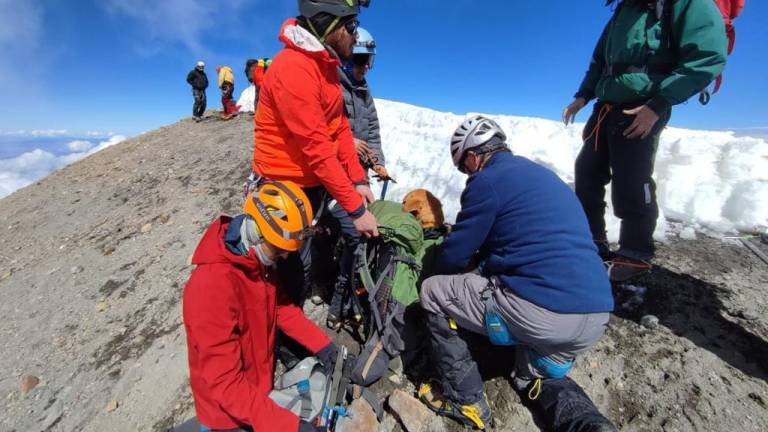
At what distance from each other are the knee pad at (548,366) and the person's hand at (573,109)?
2.71 metres

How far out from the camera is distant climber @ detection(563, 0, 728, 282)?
8.80 ft

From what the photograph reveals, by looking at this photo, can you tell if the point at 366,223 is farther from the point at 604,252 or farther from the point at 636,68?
the point at 604,252

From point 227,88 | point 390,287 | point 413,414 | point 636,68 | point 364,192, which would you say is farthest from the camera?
point 227,88

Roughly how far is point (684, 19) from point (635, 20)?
374mm

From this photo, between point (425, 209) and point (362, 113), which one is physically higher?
point (362, 113)

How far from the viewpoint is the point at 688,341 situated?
10.6 ft

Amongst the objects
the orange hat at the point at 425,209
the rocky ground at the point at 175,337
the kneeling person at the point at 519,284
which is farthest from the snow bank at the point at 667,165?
the kneeling person at the point at 519,284

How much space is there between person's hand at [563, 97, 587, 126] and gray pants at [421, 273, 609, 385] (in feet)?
8.47

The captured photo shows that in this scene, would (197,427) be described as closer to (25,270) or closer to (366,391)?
(366,391)

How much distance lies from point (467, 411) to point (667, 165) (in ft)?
20.9

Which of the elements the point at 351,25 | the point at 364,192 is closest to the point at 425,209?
the point at 364,192

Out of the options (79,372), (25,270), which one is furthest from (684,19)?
(25,270)

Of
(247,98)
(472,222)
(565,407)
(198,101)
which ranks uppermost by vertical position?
(247,98)

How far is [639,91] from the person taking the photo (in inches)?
120
